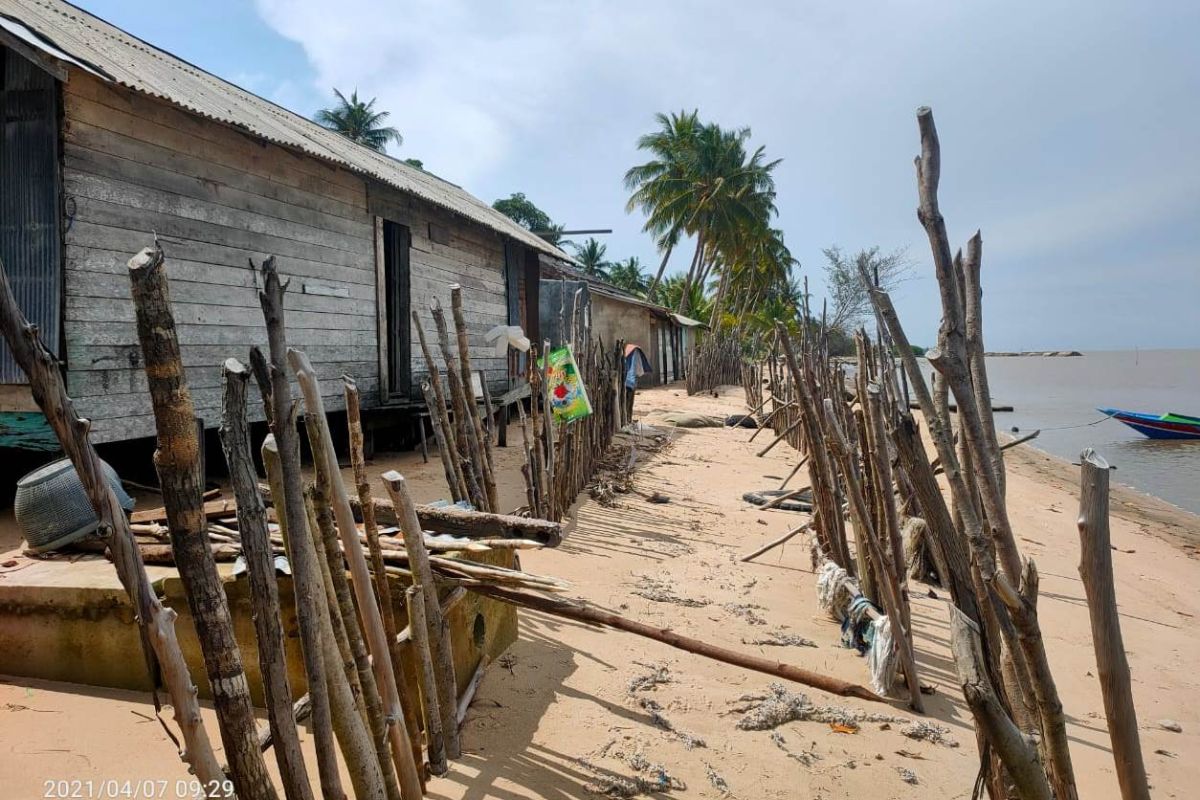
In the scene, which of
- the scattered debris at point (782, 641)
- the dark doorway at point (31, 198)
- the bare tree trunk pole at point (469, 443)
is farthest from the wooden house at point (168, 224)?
the scattered debris at point (782, 641)

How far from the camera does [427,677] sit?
220 cm

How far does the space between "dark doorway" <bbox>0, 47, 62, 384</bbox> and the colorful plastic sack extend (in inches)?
134

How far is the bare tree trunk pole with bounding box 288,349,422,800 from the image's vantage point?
5.56 feet

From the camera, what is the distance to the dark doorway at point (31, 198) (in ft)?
14.8

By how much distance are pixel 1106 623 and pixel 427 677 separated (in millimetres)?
1847

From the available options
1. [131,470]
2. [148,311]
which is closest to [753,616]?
[148,311]

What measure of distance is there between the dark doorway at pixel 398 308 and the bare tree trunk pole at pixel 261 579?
→ 23.0ft

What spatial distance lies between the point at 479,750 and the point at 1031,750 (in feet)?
5.77

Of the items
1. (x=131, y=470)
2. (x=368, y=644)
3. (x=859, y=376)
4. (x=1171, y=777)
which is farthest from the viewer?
(x=131, y=470)

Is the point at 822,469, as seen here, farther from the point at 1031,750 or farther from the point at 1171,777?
the point at 1031,750

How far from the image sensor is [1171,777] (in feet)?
8.80

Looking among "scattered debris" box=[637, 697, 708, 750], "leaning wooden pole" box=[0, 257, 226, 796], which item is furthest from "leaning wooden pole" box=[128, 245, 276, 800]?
"scattered debris" box=[637, 697, 708, 750]

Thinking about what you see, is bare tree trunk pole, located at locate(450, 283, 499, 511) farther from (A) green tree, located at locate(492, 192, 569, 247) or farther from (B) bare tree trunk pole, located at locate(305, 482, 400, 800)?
(A) green tree, located at locate(492, 192, 569, 247)

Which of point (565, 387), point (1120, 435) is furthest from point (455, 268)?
point (1120, 435)
